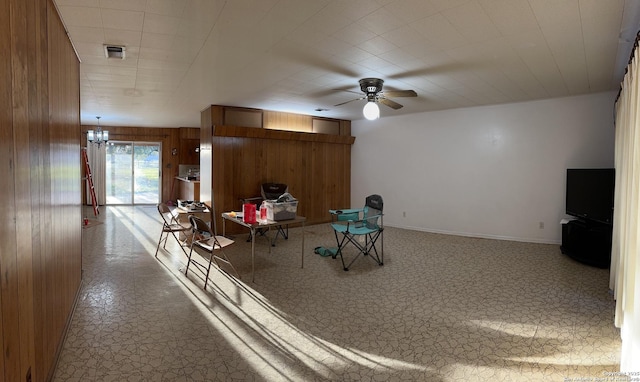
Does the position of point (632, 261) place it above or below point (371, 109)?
below

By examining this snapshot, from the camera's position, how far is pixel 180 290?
367 centimetres

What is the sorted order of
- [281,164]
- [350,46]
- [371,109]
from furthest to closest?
[281,164] < [371,109] < [350,46]

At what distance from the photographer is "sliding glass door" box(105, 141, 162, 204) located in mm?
10681

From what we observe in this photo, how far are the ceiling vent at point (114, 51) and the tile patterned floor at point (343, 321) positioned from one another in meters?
2.55

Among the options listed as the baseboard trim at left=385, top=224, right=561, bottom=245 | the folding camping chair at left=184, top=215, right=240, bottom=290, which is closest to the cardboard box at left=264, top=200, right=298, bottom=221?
the folding camping chair at left=184, top=215, right=240, bottom=290

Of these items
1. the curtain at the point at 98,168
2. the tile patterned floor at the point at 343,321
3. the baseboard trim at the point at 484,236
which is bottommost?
the tile patterned floor at the point at 343,321

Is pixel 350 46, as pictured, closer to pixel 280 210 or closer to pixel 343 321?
pixel 280 210

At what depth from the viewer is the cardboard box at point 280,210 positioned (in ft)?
14.3

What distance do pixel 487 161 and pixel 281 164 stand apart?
13.6 ft

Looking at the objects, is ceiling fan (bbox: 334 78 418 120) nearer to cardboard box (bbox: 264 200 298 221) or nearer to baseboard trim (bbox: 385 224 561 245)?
cardboard box (bbox: 264 200 298 221)

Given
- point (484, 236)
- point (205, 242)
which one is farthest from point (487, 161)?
point (205, 242)

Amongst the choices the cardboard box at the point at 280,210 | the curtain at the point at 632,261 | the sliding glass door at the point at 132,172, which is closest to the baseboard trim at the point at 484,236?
the curtain at the point at 632,261

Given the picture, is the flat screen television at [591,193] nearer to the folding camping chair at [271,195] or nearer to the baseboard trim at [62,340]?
the folding camping chair at [271,195]

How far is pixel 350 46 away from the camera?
327cm
